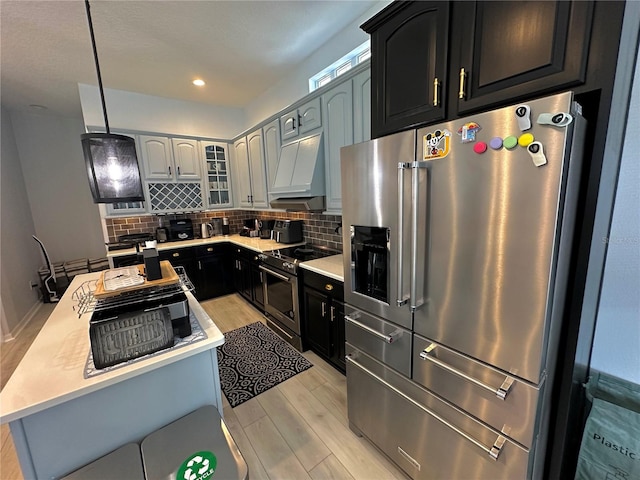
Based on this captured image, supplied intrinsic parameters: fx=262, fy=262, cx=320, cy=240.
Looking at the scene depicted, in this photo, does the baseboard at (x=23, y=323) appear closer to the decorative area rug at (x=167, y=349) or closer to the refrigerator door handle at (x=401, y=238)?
the decorative area rug at (x=167, y=349)

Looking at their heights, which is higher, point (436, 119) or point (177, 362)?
point (436, 119)

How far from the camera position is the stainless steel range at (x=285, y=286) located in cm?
259

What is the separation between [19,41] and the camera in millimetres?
2344

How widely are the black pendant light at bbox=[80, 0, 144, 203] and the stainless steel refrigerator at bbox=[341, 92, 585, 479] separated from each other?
120cm

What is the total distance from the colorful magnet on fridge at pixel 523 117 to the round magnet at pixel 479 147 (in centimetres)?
11

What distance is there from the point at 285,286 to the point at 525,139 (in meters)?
2.27

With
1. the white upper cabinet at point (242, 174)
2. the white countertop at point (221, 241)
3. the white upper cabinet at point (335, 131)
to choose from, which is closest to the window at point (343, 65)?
the white upper cabinet at point (335, 131)

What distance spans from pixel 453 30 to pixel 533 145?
648 mm

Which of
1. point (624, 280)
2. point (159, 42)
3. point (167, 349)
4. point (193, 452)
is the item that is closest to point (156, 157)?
point (159, 42)

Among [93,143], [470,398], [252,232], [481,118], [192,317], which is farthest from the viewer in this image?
[252,232]

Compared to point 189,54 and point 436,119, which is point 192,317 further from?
point 189,54

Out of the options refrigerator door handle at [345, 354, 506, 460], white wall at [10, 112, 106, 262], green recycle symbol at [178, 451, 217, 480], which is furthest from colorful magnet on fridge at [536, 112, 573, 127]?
white wall at [10, 112, 106, 262]

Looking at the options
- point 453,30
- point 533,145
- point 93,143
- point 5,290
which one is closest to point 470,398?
point 533,145

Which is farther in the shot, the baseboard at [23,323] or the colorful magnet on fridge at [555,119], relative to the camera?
the baseboard at [23,323]
